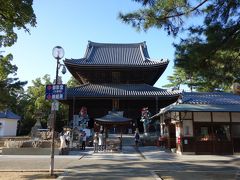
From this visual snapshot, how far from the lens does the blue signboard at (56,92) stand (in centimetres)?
1185

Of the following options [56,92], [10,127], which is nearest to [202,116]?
[56,92]

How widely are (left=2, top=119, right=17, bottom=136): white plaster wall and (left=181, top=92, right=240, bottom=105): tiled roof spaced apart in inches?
1552

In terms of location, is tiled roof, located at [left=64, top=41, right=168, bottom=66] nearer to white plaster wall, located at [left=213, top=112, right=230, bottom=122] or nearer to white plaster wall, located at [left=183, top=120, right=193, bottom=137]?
white plaster wall, located at [left=213, top=112, right=230, bottom=122]

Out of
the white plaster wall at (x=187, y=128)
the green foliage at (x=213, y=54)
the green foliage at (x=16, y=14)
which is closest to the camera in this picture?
the green foliage at (x=213, y=54)

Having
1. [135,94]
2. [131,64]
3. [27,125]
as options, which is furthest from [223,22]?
[27,125]

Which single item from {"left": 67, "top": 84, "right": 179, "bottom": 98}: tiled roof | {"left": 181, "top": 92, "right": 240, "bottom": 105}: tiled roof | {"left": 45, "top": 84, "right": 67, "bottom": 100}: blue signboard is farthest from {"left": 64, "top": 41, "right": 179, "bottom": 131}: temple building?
{"left": 45, "top": 84, "right": 67, "bottom": 100}: blue signboard

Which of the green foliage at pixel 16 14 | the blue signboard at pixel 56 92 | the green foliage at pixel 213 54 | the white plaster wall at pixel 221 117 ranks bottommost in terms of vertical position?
the white plaster wall at pixel 221 117

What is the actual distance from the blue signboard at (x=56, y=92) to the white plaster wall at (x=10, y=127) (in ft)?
145

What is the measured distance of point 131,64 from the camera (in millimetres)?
34562

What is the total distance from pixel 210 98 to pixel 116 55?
1898 centimetres

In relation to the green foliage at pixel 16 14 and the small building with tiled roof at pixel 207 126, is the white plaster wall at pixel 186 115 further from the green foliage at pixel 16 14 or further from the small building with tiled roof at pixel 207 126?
the green foliage at pixel 16 14

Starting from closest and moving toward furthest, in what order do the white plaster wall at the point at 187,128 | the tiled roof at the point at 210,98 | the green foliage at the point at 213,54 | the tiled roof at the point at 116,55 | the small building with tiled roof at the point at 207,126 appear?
the green foliage at the point at 213,54 < the small building with tiled roof at the point at 207,126 < the white plaster wall at the point at 187,128 < the tiled roof at the point at 210,98 < the tiled roof at the point at 116,55

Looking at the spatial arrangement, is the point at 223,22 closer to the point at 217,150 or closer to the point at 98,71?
the point at 217,150

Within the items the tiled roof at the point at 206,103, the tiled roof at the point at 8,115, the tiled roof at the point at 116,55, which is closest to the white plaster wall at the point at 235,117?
the tiled roof at the point at 206,103
